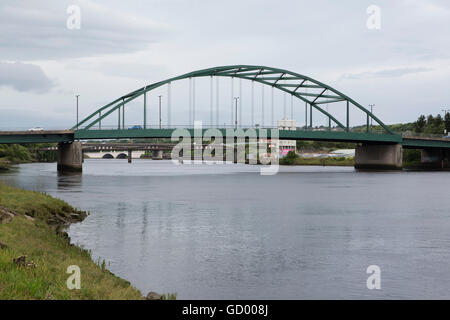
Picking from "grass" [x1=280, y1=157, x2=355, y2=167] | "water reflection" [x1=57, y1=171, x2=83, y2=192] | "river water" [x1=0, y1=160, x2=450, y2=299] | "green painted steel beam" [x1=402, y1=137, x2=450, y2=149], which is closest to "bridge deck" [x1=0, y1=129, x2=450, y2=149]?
"green painted steel beam" [x1=402, y1=137, x2=450, y2=149]

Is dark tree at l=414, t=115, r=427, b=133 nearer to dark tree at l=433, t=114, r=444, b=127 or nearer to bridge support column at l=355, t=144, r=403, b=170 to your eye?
dark tree at l=433, t=114, r=444, b=127

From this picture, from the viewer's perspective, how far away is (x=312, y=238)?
26.2 metres

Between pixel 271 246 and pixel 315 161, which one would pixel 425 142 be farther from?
pixel 271 246

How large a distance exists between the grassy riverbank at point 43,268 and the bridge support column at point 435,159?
121m

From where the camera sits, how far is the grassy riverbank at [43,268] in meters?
12.5

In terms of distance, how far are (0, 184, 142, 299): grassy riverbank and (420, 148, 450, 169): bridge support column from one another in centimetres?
12078

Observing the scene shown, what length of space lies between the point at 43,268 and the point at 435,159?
130m

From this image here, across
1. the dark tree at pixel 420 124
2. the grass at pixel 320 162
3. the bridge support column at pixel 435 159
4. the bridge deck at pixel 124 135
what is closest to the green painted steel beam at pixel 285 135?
the bridge deck at pixel 124 135

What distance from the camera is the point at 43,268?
570 inches

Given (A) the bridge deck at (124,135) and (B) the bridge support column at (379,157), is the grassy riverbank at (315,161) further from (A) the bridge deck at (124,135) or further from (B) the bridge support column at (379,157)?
(A) the bridge deck at (124,135)

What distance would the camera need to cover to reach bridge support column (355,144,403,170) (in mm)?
114500
